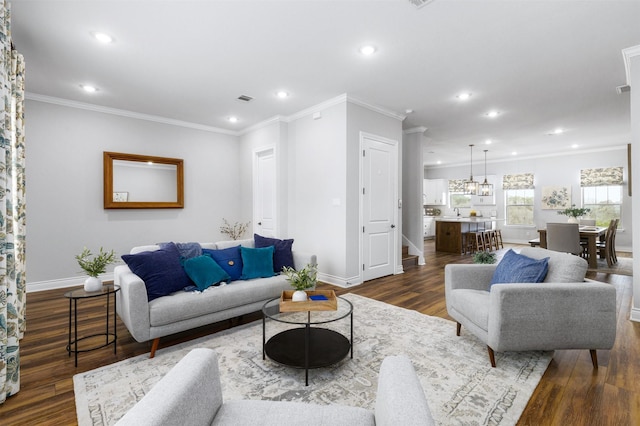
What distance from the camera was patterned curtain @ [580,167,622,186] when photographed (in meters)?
8.30

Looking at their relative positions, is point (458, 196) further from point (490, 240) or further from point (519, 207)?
point (490, 240)

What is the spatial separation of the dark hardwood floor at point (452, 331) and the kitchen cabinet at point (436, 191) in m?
8.27

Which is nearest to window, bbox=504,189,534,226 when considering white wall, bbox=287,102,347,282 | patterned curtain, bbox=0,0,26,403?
white wall, bbox=287,102,347,282

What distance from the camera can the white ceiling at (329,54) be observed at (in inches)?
105

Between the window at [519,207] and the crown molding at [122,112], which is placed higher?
the crown molding at [122,112]

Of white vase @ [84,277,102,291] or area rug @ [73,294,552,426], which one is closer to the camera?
area rug @ [73,294,552,426]

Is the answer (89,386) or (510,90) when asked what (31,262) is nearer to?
(89,386)

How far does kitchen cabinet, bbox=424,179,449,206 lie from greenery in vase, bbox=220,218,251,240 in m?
→ 8.18

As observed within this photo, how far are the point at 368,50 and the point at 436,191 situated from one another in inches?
386

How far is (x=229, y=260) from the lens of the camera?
3404 mm

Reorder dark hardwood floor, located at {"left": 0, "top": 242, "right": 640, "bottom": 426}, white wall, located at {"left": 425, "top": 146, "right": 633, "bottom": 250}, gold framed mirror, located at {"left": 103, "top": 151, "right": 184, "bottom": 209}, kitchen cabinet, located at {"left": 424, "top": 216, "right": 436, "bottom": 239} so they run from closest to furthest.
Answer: dark hardwood floor, located at {"left": 0, "top": 242, "right": 640, "bottom": 426} < gold framed mirror, located at {"left": 103, "top": 151, "right": 184, "bottom": 209} < white wall, located at {"left": 425, "top": 146, "right": 633, "bottom": 250} < kitchen cabinet, located at {"left": 424, "top": 216, "right": 436, "bottom": 239}

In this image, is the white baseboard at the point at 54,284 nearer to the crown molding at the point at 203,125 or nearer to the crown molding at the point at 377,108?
the crown molding at the point at 203,125

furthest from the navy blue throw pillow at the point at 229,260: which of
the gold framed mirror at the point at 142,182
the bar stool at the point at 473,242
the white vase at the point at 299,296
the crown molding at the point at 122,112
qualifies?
the bar stool at the point at 473,242

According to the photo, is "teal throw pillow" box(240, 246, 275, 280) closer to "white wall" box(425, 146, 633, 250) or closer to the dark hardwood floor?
the dark hardwood floor
